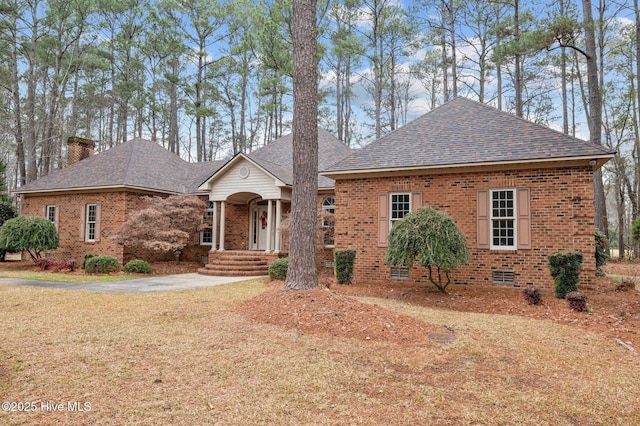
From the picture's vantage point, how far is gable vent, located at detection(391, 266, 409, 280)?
1104 cm

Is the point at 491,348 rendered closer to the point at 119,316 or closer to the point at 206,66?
the point at 119,316

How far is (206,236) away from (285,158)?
5.43 metres

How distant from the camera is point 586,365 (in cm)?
436

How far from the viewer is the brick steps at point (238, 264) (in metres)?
14.0

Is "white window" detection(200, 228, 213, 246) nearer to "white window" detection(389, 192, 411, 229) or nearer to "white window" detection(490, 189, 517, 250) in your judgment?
"white window" detection(389, 192, 411, 229)

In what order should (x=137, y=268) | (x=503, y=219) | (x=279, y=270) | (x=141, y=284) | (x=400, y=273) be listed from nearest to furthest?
1. (x=503, y=219)
2. (x=141, y=284)
3. (x=400, y=273)
4. (x=279, y=270)
5. (x=137, y=268)

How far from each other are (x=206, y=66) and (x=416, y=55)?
15.1m

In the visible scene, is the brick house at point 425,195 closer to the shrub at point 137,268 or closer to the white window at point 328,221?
the white window at point 328,221

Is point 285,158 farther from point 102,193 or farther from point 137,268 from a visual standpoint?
point 137,268

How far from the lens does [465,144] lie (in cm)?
1088

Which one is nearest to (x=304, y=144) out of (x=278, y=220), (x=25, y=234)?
(x=278, y=220)

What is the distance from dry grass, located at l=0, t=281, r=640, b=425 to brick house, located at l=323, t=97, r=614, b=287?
13.2 ft

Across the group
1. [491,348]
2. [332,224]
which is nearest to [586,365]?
[491,348]

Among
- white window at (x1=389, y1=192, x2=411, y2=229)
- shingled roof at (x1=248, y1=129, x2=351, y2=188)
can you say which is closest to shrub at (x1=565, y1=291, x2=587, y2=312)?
white window at (x1=389, y1=192, x2=411, y2=229)
